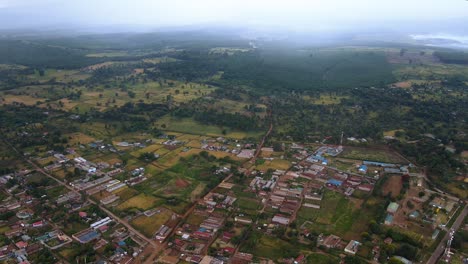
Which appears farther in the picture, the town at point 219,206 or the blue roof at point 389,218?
the blue roof at point 389,218

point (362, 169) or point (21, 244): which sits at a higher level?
point (362, 169)

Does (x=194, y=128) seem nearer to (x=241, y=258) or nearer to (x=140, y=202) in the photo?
(x=140, y=202)

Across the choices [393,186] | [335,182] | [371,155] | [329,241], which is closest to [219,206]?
[329,241]

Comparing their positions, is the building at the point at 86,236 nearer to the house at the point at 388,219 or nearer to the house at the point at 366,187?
the house at the point at 388,219

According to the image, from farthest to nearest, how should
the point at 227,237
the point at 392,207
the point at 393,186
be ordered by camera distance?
the point at 393,186 → the point at 392,207 → the point at 227,237

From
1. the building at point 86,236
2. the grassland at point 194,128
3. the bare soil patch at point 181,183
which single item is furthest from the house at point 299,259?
the grassland at point 194,128

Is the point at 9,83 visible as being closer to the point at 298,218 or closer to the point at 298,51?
the point at 298,218

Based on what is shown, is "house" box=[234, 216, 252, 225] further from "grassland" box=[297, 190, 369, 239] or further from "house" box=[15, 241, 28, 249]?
"house" box=[15, 241, 28, 249]

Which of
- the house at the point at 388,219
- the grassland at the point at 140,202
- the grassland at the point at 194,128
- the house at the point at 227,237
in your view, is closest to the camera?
the house at the point at 227,237

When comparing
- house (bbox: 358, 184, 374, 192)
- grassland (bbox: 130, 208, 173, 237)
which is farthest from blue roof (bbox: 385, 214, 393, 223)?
grassland (bbox: 130, 208, 173, 237)
